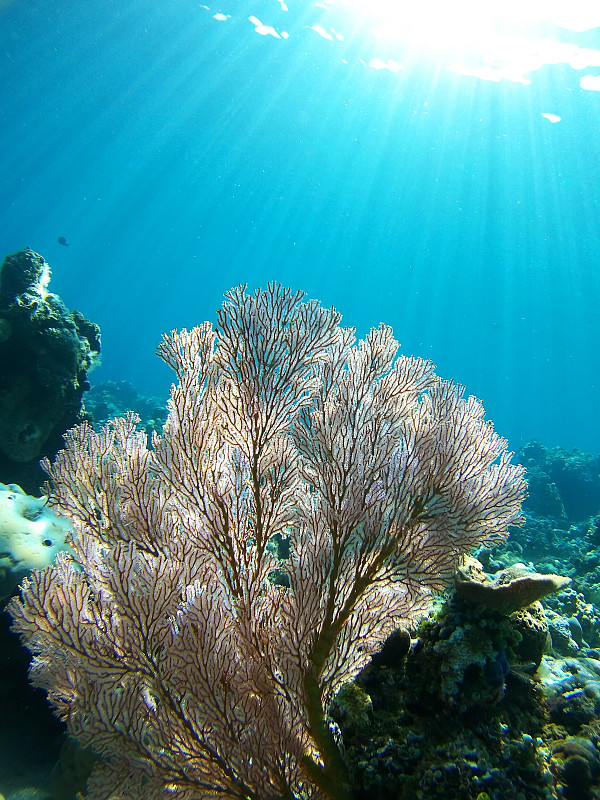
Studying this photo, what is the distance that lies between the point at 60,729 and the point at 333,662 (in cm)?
430

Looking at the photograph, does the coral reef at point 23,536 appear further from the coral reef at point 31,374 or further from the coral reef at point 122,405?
the coral reef at point 122,405

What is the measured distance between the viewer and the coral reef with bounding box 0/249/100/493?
26.6ft

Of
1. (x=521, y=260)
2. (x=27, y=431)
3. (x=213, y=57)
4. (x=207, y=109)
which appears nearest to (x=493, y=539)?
(x=27, y=431)

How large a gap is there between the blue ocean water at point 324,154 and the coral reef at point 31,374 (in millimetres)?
26017

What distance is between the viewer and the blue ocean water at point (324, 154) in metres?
27.4

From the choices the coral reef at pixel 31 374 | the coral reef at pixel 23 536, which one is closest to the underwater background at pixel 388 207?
the coral reef at pixel 23 536

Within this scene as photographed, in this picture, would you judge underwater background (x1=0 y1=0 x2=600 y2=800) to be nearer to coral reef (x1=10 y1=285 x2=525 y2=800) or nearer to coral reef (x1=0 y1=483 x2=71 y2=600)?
coral reef (x1=10 y1=285 x2=525 y2=800)

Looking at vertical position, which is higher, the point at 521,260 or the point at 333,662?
the point at 521,260

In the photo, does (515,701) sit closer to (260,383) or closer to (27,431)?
(260,383)

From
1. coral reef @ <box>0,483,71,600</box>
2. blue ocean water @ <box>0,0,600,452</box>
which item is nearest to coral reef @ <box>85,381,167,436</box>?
coral reef @ <box>0,483,71,600</box>

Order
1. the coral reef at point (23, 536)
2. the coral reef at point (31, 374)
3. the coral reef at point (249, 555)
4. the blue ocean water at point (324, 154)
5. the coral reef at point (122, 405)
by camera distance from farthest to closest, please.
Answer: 1. the blue ocean water at point (324, 154)
2. the coral reef at point (122, 405)
3. the coral reef at point (31, 374)
4. the coral reef at point (23, 536)
5. the coral reef at point (249, 555)

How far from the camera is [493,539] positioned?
2934mm

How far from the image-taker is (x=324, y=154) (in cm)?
4500

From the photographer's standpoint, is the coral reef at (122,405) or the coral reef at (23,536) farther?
the coral reef at (122,405)
